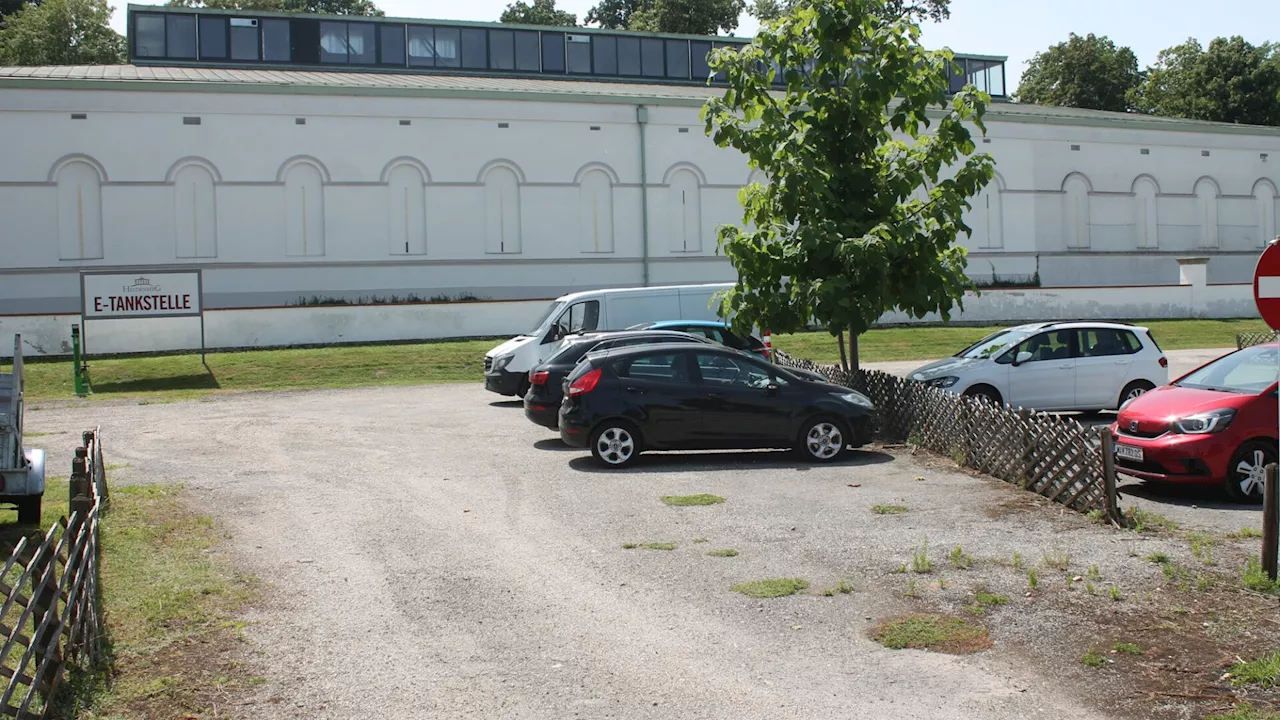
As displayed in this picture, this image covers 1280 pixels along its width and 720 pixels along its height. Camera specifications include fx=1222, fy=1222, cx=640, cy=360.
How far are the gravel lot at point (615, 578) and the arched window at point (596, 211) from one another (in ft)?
85.5

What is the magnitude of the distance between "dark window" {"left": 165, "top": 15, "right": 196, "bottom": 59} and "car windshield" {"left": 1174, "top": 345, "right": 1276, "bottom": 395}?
39.8 m

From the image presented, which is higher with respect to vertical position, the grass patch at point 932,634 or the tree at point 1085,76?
the tree at point 1085,76

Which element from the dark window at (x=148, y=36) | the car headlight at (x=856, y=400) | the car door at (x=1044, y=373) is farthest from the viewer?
the dark window at (x=148, y=36)

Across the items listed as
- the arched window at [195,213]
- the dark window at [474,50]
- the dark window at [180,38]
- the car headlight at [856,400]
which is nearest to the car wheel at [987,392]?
the car headlight at [856,400]

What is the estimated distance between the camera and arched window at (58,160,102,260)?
36.5 meters

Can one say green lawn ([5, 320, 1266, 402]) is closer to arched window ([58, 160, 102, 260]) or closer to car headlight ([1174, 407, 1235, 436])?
arched window ([58, 160, 102, 260])

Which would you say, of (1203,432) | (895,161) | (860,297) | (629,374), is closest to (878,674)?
(1203,432)

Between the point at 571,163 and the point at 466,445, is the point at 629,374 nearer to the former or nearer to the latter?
the point at 466,445

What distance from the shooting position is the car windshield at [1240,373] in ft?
38.7

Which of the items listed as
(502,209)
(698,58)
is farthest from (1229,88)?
(502,209)

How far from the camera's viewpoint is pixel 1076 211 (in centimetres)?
4888

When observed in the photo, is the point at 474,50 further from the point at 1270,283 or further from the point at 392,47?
the point at 1270,283

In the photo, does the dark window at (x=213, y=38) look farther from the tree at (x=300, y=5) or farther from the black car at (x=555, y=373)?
the black car at (x=555, y=373)

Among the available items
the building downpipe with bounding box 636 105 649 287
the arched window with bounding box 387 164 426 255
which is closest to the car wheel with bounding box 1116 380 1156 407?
the building downpipe with bounding box 636 105 649 287
